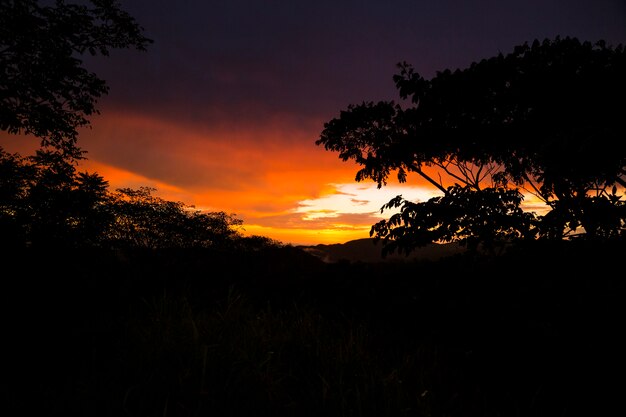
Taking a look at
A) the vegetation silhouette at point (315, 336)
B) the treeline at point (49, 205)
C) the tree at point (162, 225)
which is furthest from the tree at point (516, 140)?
the tree at point (162, 225)

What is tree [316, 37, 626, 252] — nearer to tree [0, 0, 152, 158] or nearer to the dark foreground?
the dark foreground

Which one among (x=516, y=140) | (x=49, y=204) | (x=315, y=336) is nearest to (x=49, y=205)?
(x=49, y=204)

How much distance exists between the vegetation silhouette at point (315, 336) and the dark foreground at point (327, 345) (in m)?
0.02

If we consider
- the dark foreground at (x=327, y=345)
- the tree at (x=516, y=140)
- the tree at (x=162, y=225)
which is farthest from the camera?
the tree at (x=162, y=225)

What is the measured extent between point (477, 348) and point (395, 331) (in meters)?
0.99

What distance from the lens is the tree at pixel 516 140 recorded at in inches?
233

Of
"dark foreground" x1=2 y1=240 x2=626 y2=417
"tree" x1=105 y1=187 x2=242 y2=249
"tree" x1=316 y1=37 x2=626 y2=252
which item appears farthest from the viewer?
"tree" x1=105 y1=187 x2=242 y2=249

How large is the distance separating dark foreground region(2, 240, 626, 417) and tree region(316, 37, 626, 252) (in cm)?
88

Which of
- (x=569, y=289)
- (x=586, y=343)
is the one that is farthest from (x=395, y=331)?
(x=569, y=289)

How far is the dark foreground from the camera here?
2609 mm

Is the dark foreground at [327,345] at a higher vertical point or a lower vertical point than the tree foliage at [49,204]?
lower

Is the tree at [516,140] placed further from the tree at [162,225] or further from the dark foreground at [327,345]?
the tree at [162,225]

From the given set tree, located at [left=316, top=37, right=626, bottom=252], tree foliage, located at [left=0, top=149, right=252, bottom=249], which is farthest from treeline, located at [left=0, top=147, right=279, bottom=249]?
tree, located at [left=316, top=37, right=626, bottom=252]

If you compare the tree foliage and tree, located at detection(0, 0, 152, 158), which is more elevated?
tree, located at detection(0, 0, 152, 158)
